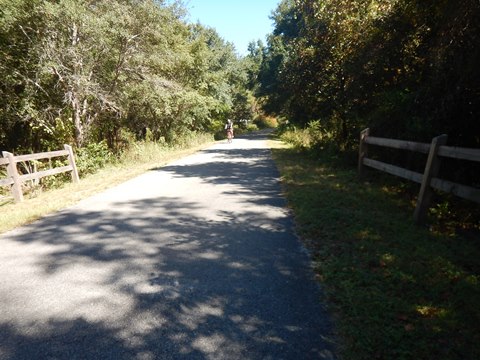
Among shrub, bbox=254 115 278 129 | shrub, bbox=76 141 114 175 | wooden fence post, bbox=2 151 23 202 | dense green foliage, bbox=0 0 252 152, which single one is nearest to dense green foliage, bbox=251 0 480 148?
dense green foliage, bbox=0 0 252 152

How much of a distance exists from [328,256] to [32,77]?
46.7ft

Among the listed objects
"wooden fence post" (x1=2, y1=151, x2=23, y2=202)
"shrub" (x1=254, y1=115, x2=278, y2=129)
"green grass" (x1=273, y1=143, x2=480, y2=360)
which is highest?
"wooden fence post" (x1=2, y1=151, x2=23, y2=202)

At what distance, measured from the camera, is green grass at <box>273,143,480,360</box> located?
2.57 metres

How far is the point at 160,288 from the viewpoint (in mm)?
3475

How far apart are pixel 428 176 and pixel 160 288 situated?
4534 mm

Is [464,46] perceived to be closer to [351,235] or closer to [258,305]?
[351,235]

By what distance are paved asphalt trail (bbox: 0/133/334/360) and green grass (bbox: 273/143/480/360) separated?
0.29 m

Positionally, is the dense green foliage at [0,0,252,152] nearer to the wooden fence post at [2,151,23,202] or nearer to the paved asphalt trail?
the wooden fence post at [2,151,23,202]

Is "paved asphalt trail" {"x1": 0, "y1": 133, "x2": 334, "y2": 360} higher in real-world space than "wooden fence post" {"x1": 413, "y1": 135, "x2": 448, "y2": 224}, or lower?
lower

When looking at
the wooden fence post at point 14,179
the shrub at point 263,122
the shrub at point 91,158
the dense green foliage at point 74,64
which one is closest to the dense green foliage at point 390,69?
the dense green foliage at point 74,64

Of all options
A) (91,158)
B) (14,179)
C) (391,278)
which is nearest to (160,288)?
(391,278)

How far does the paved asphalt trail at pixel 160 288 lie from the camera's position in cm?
262

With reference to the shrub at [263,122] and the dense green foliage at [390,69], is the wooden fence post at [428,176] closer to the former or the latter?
the dense green foliage at [390,69]

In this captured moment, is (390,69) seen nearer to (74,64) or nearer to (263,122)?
(74,64)
